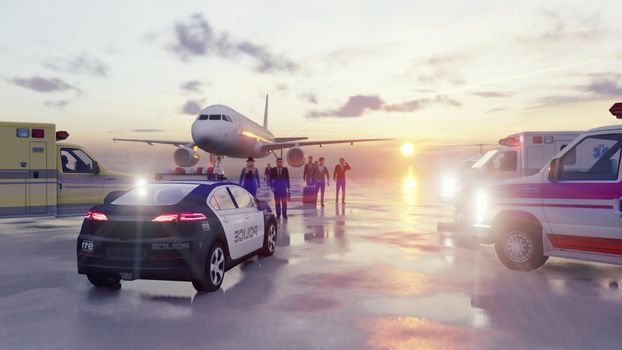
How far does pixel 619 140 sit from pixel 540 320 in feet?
10.9

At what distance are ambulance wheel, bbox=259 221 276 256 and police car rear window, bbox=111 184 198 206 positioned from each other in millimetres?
→ 2235

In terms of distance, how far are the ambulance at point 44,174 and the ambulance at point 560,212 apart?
10744 millimetres

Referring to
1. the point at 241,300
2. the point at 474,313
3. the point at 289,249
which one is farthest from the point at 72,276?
the point at 474,313

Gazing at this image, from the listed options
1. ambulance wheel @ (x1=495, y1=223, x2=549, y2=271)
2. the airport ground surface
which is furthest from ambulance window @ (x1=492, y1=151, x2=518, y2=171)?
ambulance wheel @ (x1=495, y1=223, x2=549, y2=271)

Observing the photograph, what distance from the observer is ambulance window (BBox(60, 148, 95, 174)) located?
541 inches

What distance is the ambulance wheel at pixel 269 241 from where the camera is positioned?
8.88 m

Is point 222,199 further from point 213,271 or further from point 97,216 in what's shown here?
point 97,216

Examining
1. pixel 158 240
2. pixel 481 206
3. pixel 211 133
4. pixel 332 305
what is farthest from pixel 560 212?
pixel 211 133

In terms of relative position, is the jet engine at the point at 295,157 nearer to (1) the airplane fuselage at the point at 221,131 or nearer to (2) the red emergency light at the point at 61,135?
(1) the airplane fuselage at the point at 221,131

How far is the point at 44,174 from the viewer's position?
13.1 metres

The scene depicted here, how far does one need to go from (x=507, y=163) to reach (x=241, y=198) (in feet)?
28.9

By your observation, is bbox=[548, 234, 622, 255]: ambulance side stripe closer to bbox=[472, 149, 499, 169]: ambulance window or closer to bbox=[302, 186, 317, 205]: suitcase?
bbox=[472, 149, 499, 169]: ambulance window

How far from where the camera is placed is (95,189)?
45.9 ft

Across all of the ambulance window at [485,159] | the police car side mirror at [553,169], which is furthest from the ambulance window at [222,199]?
the ambulance window at [485,159]
